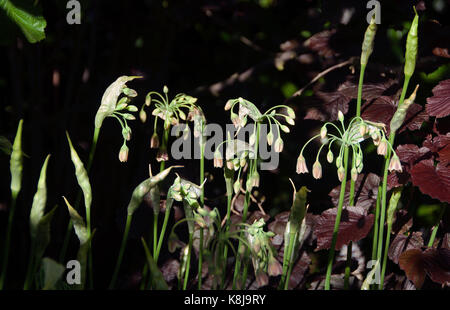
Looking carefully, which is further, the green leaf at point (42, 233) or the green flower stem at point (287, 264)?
the green flower stem at point (287, 264)

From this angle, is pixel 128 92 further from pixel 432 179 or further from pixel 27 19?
pixel 432 179

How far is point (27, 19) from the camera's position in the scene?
4.50 ft

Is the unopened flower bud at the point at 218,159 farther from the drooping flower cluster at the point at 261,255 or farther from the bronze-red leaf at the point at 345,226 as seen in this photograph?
the bronze-red leaf at the point at 345,226

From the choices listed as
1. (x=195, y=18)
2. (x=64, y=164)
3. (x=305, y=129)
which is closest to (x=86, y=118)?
(x=64, y=164)

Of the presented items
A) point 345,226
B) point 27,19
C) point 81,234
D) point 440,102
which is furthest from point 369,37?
point 27,19

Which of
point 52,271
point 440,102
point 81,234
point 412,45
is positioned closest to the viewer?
point 52,271

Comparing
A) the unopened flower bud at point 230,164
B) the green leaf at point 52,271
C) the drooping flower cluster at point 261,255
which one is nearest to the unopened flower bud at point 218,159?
the unopened flower bud at point 230,164

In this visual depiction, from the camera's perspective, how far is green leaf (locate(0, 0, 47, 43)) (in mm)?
1361

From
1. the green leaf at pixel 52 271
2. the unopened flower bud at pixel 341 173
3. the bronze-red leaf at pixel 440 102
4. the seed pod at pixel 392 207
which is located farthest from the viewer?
the bronze-red leaf at pixel 440 102

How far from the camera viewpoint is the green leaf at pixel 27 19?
1.36 meters

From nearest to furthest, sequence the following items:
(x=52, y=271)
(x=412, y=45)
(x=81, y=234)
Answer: (x=52, y=271), (x=81, y=234), (x=412, y=45)

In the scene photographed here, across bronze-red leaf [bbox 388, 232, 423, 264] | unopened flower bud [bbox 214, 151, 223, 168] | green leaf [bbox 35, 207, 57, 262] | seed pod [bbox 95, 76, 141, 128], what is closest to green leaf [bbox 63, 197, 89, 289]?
green leaf [bbox 35, 207, 57, 262]

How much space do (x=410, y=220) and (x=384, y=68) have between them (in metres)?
0.47

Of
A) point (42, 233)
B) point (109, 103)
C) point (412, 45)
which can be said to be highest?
point (412, 45)
